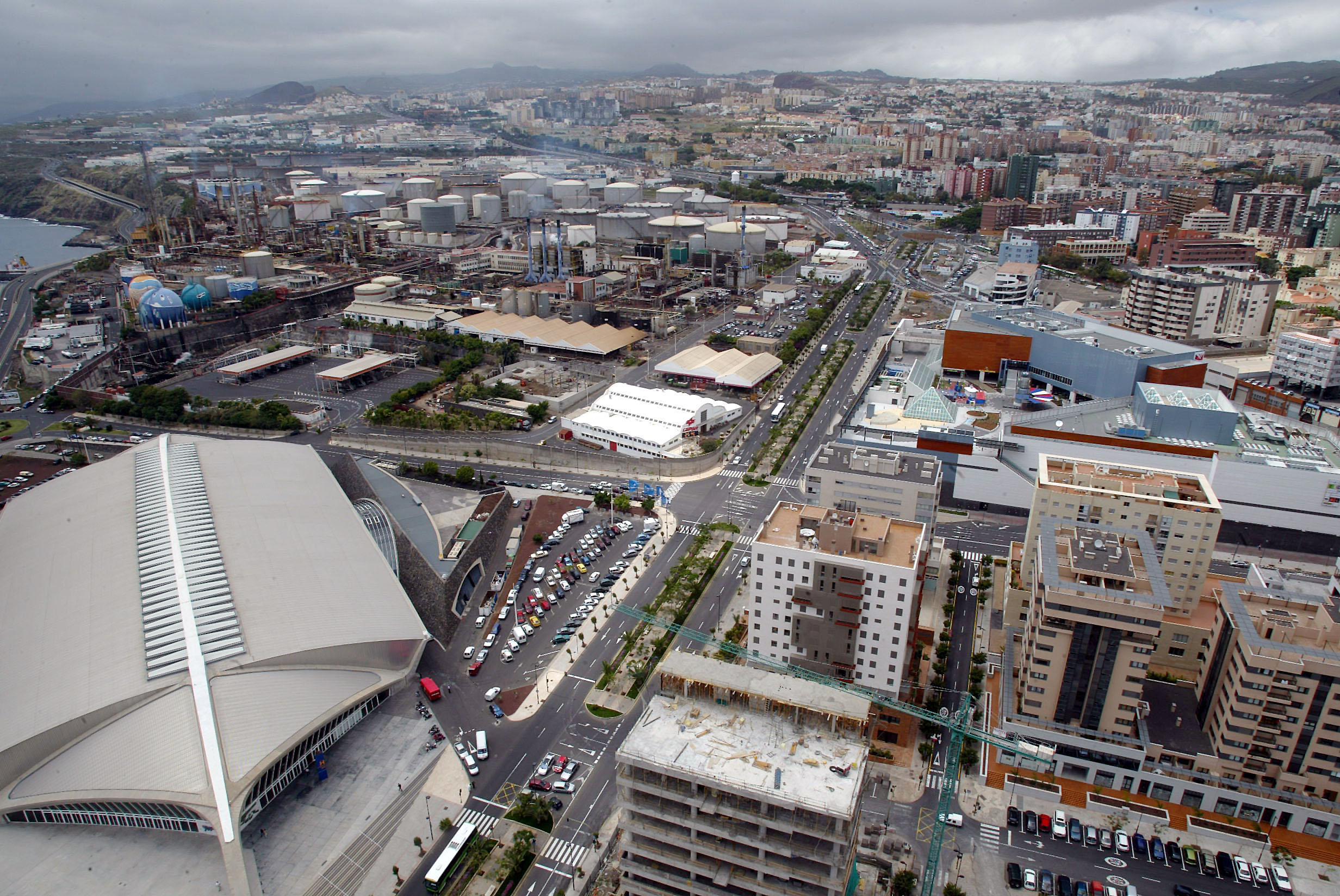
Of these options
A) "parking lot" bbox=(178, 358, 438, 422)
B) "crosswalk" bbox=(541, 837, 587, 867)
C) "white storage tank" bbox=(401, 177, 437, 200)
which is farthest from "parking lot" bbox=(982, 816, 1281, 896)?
"white storage tank" bbox=(401, 177, 437, 200)

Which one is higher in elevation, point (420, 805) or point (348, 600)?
point (348, 600)

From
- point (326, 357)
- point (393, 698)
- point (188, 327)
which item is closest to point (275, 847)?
point (393, 698)

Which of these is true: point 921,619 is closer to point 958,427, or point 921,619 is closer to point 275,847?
point 958,427

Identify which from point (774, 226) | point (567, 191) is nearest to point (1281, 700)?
point (774, 226)

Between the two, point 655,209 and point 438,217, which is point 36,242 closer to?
point 438,217

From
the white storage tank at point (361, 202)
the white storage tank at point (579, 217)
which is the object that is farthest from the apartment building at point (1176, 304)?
the white storage tank at point (361, 202)

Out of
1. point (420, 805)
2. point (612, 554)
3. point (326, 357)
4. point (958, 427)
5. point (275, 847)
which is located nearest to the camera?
point (275, 847)

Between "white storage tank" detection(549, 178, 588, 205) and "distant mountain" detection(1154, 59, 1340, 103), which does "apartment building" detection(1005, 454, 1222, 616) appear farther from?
"distant mountain" detection(1154, 59, 1340, 103)
